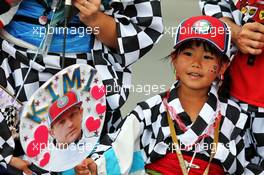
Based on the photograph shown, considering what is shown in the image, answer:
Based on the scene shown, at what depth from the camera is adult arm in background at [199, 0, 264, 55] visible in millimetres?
1579

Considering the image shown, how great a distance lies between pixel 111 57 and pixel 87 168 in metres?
0.34

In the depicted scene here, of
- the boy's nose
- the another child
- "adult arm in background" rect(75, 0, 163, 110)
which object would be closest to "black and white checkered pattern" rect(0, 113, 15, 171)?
the another child

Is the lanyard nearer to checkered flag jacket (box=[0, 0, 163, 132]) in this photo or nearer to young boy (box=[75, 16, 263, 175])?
young boy (box=[75, 16, 263, 175])

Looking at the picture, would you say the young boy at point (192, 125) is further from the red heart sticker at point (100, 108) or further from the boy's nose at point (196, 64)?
the red heart sticker at point (100, 108)

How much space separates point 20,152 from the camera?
4.74ft

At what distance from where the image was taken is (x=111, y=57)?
5.13ft

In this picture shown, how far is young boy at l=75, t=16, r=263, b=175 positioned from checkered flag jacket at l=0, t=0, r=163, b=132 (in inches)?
3.2

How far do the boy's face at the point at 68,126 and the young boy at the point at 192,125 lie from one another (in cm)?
24

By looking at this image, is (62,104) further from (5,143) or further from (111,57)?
(111,57)

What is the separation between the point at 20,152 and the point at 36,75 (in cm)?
21

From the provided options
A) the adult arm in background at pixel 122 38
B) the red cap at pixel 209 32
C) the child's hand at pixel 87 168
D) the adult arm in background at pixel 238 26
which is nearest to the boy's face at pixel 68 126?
the child's hand at pixel 87 168

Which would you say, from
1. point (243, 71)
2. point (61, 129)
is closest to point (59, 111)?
point (61, 129)

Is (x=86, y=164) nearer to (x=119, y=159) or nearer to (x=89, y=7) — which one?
(x=119, y=159)

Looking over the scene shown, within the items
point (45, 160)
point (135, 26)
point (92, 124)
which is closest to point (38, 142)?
point (45, 160)
